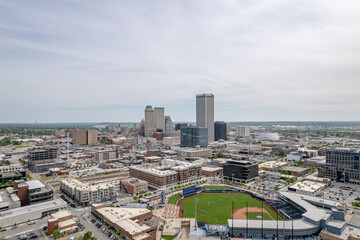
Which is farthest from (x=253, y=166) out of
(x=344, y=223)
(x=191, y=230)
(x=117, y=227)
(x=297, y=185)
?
(x=117, y=227)

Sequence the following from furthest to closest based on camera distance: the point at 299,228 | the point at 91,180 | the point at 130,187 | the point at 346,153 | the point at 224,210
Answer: the point at 91,180 → the point at 346,153 → the point at 130,187 → the point at 224,210 → the point at 299,228

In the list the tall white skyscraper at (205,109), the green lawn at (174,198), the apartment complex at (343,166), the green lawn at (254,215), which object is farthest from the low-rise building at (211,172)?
the tall white skyscraper at (205,109)

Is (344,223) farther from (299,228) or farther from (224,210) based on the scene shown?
(224,210)

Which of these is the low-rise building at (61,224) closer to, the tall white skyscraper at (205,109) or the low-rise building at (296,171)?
the low-rise building at (296,171)

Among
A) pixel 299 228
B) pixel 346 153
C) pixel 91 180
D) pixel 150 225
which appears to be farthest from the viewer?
pixel 91 180

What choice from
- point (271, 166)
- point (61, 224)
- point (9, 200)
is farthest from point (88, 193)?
point (271, 166)

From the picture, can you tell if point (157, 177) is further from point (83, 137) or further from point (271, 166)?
point (83, 137)
